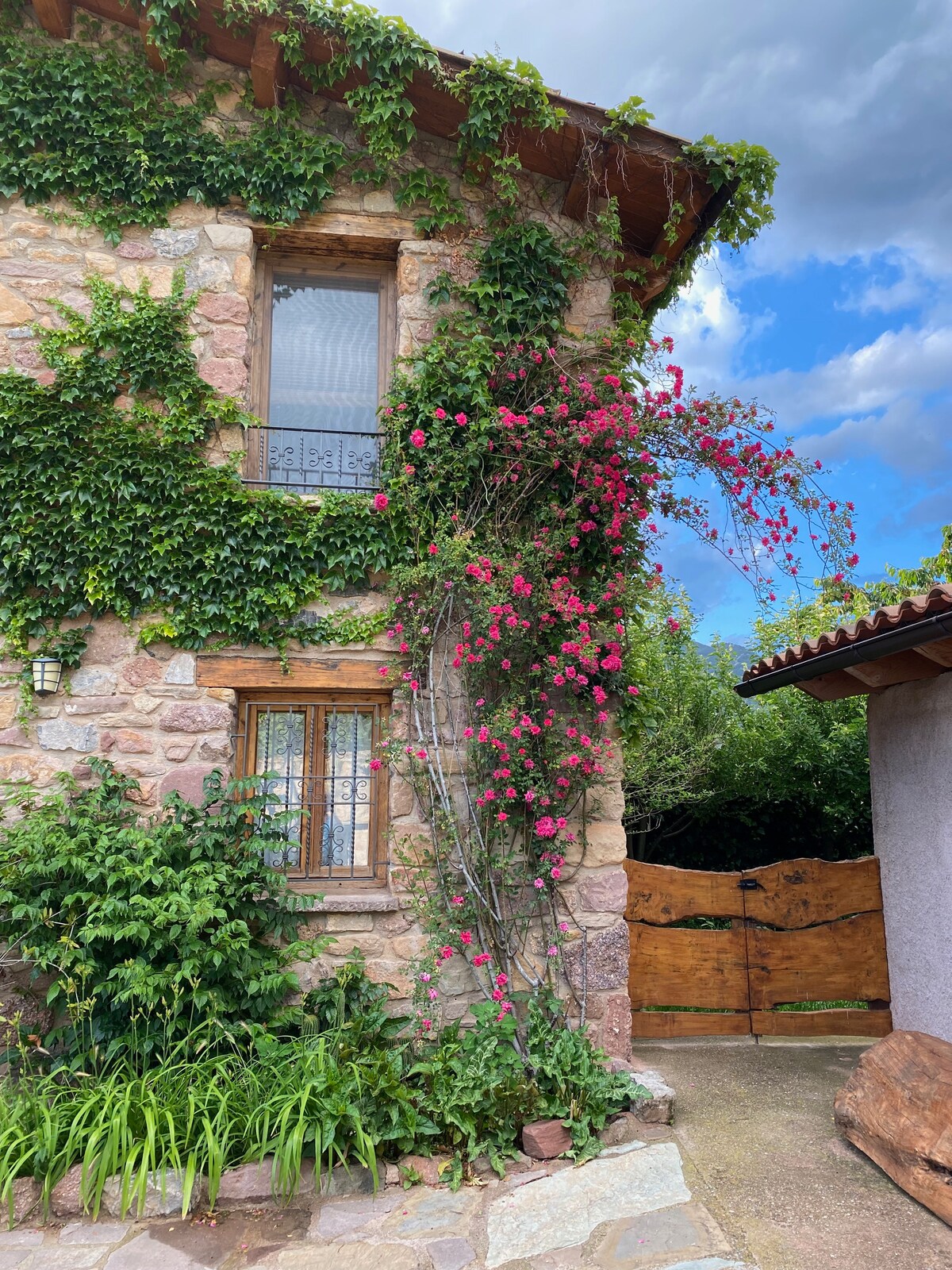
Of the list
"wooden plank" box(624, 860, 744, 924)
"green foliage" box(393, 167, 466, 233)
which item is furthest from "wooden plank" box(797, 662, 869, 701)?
"green foliage" box(393, 167, 466, 233)

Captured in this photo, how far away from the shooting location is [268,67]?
4.64m

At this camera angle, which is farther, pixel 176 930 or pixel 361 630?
pixel 361 630

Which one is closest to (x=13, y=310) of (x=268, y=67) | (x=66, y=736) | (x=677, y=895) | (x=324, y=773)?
(x=268, y=67)

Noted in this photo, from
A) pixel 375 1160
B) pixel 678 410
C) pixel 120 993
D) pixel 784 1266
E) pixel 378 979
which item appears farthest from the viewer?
pixel 678 410

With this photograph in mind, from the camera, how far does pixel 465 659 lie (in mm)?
4336

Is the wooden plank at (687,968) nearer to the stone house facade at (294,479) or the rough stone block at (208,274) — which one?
the stone house facade at (294,479)

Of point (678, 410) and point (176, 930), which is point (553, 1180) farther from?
point (678, 410)

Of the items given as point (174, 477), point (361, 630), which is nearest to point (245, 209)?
point (174, 477)

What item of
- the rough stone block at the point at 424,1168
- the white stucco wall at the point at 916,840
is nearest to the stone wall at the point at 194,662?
the rough stone block at the point at 424,1168

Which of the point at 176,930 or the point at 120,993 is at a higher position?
the point at 176,930

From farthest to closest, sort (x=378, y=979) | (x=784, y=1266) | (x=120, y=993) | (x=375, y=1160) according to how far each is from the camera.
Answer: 1. (x=378, y=979)
2. (x=120, y=993)
3. (x=375, y=1160)
4. (x=784, y=1266)

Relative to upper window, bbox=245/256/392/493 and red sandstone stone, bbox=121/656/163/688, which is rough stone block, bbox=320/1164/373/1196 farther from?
upper window, bbox=245/256/392/493

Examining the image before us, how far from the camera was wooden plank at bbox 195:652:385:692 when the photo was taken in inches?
175

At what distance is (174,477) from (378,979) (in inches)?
112
